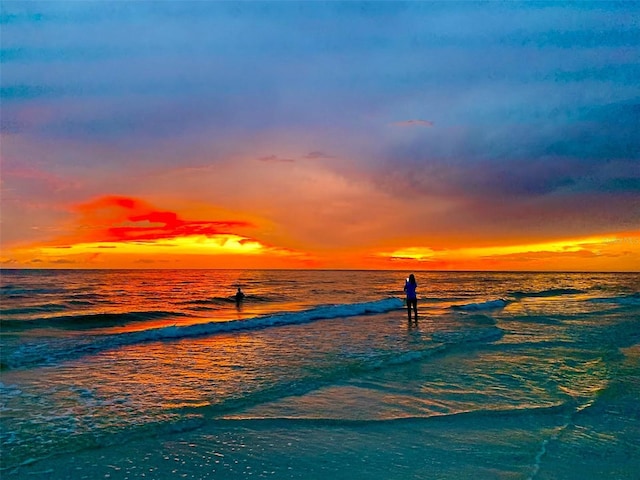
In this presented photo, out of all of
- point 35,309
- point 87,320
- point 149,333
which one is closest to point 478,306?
point 149,333

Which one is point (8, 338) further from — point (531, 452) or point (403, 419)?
point (531, 452)


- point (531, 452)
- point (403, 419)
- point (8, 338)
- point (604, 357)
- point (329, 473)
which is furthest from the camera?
point (8, 338)

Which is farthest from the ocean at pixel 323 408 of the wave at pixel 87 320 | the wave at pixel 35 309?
the wave at pixel 35 309

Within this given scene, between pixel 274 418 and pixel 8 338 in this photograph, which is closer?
pixel 274 418

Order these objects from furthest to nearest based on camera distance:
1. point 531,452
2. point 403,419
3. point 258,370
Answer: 1. point 258,370
2. point 403,419
3. point 531,452

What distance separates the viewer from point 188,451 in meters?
6.98

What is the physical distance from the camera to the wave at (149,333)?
15023 millimetres

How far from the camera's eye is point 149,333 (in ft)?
67.6

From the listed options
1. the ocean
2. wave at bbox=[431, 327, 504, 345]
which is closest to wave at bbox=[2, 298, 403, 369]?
the ocean

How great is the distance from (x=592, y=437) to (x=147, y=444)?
6.85 metres

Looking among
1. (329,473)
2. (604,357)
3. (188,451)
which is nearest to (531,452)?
(329,473)

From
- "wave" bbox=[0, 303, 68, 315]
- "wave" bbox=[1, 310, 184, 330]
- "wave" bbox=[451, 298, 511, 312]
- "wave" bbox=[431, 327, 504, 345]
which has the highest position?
"wave" bbox=[0, 303, 68, 315]

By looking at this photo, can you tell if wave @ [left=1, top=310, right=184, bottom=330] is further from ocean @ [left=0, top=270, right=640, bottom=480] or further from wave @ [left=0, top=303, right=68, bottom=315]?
ocean @ [left=0, top=270, right=640, bottom=480]

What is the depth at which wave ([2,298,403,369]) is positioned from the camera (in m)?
15.0
